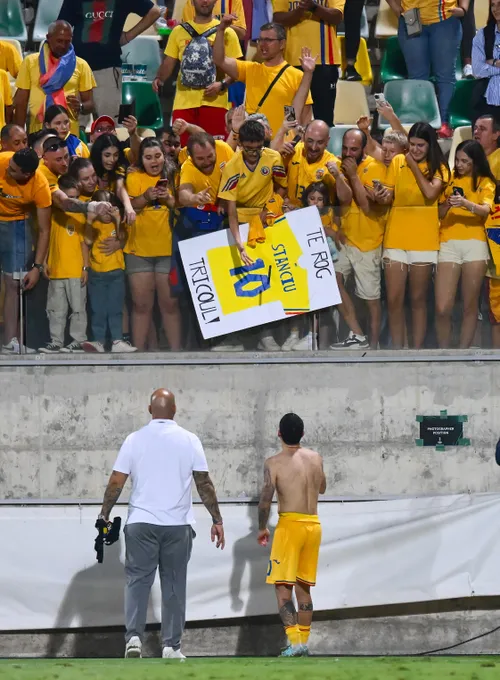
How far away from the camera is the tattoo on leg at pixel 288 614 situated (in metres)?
11.2

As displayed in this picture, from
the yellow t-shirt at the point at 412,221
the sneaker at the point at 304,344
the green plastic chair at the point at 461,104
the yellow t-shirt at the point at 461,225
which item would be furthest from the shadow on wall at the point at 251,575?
the green plastic chair at the point at 461,104

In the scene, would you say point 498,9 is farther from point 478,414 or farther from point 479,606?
point 479,606

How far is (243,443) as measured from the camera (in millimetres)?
12438

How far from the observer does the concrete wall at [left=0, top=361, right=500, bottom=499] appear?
490 inches

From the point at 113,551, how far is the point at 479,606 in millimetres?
3001

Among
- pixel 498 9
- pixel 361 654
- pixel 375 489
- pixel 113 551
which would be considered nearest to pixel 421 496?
pixel 375 489

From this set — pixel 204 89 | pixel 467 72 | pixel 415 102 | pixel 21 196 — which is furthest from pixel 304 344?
pixel 467 72

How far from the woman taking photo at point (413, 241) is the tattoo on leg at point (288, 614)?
2488 millimetres

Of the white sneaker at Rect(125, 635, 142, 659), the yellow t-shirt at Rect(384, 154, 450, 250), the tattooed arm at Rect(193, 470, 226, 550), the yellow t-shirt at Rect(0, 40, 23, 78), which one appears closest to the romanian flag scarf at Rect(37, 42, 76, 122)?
the yellow t-shirt at Rect(0, 40, 23, 78)

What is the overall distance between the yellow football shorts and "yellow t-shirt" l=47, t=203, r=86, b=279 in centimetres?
271

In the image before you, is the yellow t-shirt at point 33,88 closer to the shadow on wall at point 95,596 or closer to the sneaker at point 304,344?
the sneaker at point 304,344

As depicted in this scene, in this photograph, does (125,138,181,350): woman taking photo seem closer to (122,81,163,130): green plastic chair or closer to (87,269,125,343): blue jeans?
(87,269,125,343): blue jeans

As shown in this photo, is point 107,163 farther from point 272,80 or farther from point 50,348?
point 272,80

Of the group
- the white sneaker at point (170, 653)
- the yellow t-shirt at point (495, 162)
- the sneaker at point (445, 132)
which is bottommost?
the white sneaker at point (170, 653)
